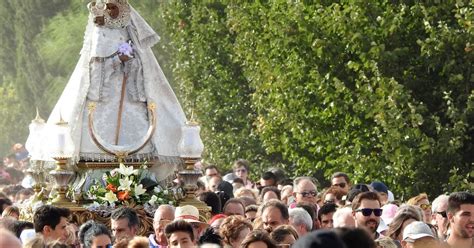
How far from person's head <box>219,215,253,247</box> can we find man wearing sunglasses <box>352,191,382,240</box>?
49.2 inches

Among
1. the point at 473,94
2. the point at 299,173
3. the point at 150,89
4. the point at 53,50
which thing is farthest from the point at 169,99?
the point at 53,50

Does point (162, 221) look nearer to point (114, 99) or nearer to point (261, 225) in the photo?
point (261, 225)

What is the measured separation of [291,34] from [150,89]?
763 centimetres

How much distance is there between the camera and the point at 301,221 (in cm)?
1847

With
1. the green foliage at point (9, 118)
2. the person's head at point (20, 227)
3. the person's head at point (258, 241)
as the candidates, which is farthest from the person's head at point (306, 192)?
the green foliage at point (9, 118)

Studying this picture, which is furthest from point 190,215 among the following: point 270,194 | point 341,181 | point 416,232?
point 341,181

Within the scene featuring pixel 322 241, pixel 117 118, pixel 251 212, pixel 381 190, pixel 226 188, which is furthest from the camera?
pixel 226 188

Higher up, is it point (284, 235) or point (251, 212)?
point (251, 212)

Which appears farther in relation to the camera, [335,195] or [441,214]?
[335,195]

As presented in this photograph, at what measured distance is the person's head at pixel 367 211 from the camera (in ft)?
57.4

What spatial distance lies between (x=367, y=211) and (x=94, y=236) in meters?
2.51

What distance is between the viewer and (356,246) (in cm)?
963

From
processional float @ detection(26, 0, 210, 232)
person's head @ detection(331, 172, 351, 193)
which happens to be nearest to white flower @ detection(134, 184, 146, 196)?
processional float @ detection(26, 0, 210, 232)

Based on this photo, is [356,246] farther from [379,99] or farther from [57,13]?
[57,13]
